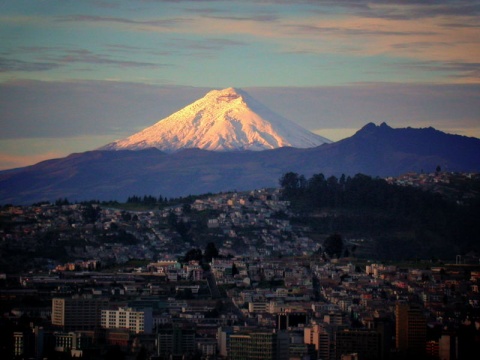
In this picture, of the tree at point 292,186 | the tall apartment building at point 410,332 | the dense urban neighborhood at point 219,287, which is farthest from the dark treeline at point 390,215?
the tall apartment building at point 410,332

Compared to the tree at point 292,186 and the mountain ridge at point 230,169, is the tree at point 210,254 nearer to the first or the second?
the tree at point 292,186

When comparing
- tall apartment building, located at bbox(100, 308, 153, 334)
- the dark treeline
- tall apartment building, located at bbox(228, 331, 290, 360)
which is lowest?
tall apartment building, located at bbox(228, 331, 290, 360)

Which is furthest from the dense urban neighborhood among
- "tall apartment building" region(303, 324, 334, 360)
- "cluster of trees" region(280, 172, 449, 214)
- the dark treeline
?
"cluster of trees" region(280, 172, 449, 214)

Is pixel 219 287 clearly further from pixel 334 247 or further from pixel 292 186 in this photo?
pixel 292 186

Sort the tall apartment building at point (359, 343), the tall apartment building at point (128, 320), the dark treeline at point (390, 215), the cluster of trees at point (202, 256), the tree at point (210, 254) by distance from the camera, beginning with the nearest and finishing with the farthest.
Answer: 1. the tall apartment building at point (359, 343)
2. the tall apartment building at point (128, 320)
3. the cluster of trees at point (202, 256)
4. the tree at point (210, 254)
5. the dark treeline at point (390, 215)

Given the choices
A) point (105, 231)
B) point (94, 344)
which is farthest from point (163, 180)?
point (94, 344)

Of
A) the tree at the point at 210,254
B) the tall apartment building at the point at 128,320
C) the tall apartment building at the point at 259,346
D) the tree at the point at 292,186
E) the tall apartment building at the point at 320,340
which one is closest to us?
the tall apartment building at the point at 259,346

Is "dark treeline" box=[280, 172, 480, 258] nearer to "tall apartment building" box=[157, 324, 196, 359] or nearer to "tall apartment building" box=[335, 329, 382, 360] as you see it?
"tall apartment building" box=[157, 324, 196, 359]
